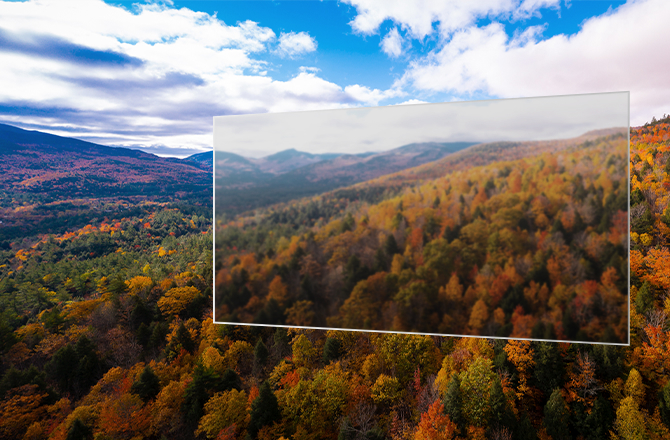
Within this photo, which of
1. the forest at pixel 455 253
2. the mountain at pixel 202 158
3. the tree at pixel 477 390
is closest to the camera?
the forest at pixel 455 253

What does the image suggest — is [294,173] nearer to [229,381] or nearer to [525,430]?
[229,381]

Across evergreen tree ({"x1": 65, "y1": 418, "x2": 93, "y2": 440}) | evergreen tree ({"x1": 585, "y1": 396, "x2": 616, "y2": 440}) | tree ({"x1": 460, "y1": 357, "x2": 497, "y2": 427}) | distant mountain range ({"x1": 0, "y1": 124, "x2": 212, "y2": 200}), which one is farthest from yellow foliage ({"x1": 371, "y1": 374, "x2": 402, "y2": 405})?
distant mountain range ({"x1": 0, "y1": 124, "x2": 212, "y2": 200})

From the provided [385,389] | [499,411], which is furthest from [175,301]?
[499,411]

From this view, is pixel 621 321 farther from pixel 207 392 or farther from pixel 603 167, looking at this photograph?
pixel 207 392

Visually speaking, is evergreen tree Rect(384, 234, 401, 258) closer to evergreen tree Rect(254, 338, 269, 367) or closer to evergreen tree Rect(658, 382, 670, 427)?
evergreen tree Rect(658, 382, 670, 427)

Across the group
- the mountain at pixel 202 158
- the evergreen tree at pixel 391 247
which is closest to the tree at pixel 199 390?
the evergreen tree at pixel 391 247

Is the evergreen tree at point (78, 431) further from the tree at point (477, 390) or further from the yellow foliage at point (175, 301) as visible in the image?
the tree at point (477, 390)
